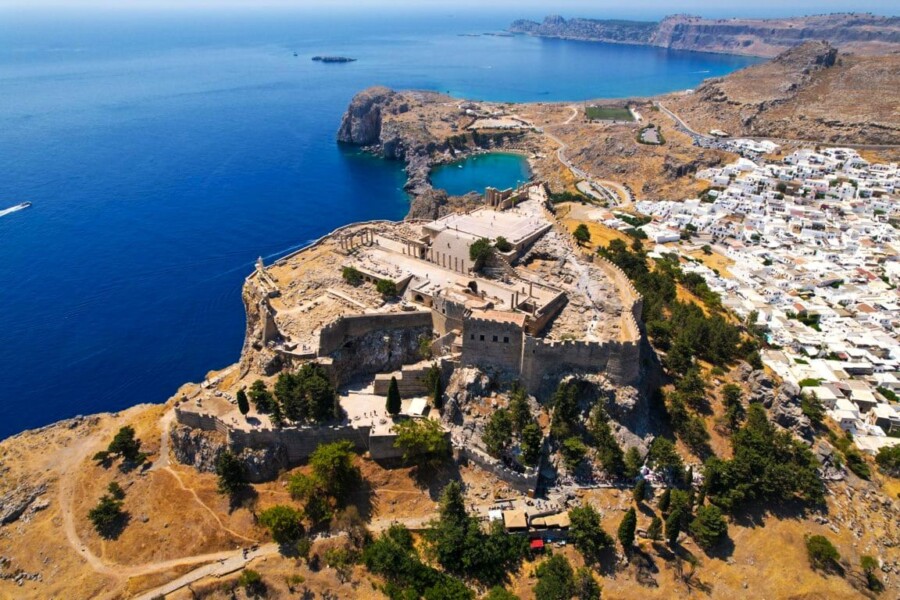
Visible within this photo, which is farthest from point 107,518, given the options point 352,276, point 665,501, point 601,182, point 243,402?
point 601,182

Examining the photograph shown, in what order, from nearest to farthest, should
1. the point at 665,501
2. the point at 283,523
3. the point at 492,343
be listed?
1. the point at 283,523
2. the point at 665,501
3. the point at 492,343

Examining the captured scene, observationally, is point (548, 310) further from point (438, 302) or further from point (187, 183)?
point (187, 183)

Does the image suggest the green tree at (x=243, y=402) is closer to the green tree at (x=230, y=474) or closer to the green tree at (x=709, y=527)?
the green tree at (x=230, y=474)

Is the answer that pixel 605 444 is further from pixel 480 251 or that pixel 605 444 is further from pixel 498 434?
pixel 480 251

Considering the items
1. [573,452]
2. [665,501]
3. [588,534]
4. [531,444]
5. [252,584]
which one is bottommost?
[252,584]

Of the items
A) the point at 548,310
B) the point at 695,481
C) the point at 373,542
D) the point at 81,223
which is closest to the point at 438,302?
the point at 548,310

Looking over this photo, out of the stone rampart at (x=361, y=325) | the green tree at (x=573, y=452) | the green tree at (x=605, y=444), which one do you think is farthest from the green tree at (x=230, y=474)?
the green tree at (x=605, y=444)
